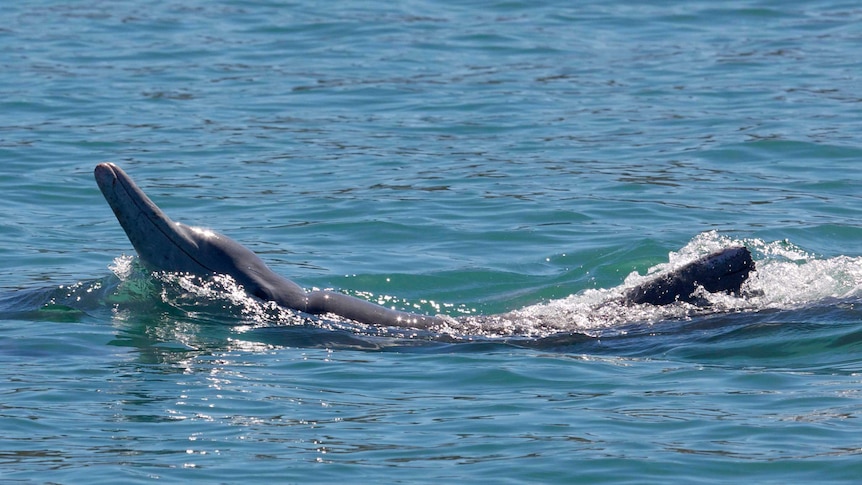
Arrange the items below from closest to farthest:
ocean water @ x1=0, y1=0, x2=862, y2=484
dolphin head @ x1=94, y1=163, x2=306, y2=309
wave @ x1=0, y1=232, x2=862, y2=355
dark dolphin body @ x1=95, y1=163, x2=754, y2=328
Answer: ocean water @ x1=0, y1=0, x2=862, y2=484, wave @ x1=0, y1=232, x2=862, y2=355, dolphin head @ x1=94, y1=163, x2=306, y2=309, dark dolphin body @ x1=95, y1=163, x2=754, y2=328

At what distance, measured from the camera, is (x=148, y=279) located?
9852 millimetres

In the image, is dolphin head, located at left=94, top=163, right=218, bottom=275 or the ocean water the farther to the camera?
dolphin head, located at left=94, top=163, right=218, bottom=275

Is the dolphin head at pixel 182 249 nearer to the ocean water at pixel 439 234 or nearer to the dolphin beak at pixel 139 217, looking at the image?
the dolphin beak at pixel 139 217

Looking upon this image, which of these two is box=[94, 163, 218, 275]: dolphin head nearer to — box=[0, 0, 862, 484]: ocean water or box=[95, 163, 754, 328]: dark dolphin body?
box=[95, 163, 754, 328]: dark dolphin body

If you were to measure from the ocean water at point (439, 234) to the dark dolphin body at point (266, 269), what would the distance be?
0.12 m

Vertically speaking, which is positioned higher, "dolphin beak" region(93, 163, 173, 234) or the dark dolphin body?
"dolphin beak" region(93, 163, 173, 234)

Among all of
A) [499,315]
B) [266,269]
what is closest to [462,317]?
[499,315]

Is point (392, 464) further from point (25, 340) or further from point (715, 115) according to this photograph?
point (715, 115)

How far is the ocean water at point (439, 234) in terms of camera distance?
739cm

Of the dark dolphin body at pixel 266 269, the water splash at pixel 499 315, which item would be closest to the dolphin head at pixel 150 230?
the dark dolphin body at pixel 266 269

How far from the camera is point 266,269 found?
9.91 m

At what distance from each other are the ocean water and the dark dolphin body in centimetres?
12

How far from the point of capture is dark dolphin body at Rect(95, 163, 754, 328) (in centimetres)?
955

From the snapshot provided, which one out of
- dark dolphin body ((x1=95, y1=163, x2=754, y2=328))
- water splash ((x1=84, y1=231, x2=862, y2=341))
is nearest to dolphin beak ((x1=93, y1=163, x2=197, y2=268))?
dark dolphin body ((x1=95, y1=163, x2=754, y2=328))
